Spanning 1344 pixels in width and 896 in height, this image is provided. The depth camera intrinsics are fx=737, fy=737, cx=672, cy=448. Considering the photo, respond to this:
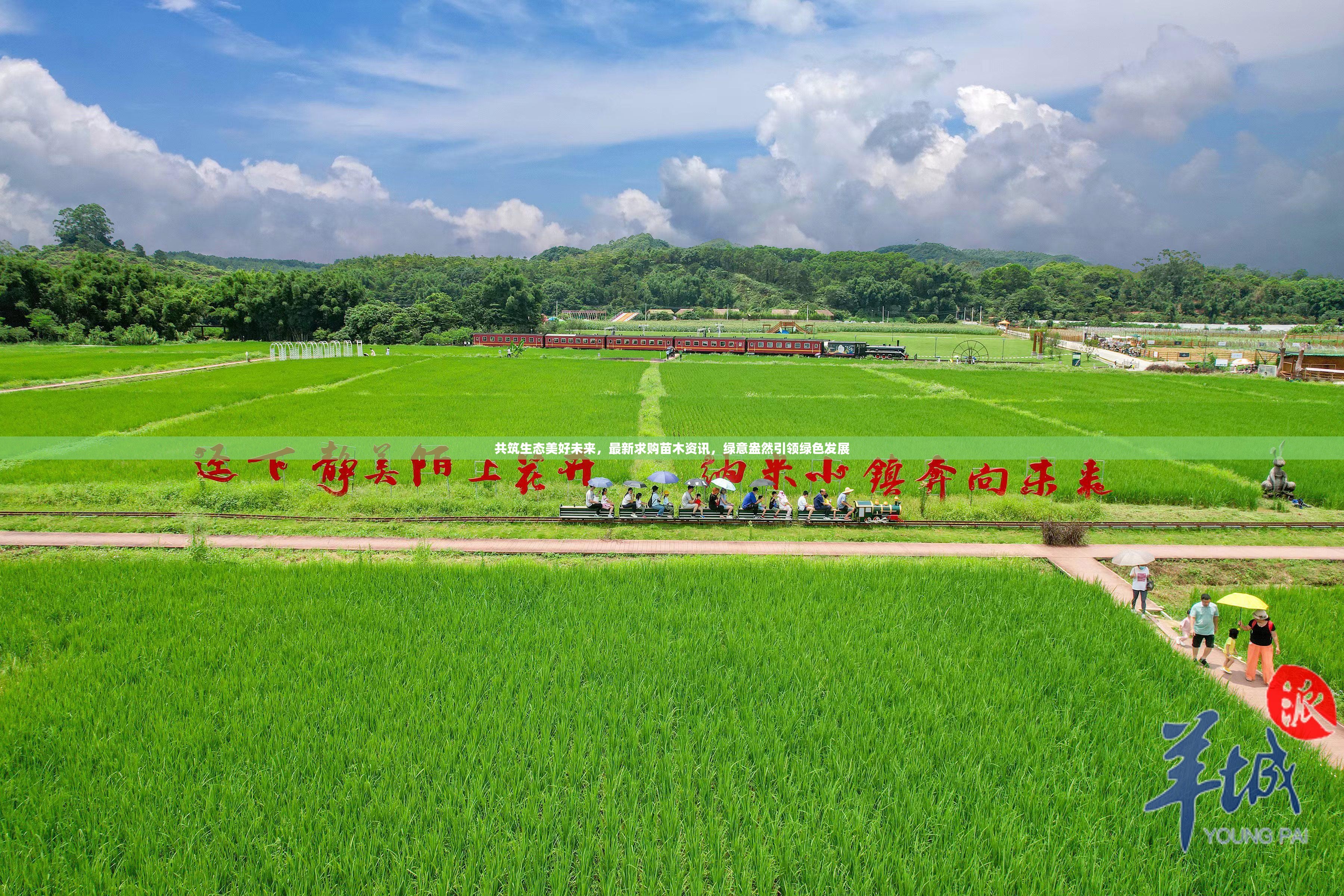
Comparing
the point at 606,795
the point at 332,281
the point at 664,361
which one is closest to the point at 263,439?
the point at 606,795

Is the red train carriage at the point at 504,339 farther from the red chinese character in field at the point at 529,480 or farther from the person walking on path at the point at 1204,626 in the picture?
the person walking on path at the point at 1204,626

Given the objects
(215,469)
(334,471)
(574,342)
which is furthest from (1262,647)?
(574,342)

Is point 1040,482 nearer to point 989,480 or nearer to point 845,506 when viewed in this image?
point 989,480

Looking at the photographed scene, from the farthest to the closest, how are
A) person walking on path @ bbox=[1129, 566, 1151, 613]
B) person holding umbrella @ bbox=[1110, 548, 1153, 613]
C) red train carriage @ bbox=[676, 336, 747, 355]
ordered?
red train carriage @ bbox=[676, 336, 747, 355]
person walking on path @ bbox=[1129, 566, 1151, 613]
person holding umbrella @ bbox=[1110, 548, 1153, 613]

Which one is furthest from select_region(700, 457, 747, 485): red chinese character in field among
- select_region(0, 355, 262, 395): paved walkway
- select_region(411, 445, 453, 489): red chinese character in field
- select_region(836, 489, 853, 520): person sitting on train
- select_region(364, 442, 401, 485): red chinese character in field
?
select_region(0, 355, 262, 395): paved walkway

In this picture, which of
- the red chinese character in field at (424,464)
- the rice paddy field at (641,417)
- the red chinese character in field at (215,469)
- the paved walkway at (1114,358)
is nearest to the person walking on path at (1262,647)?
the rice paddy field at (641,417)

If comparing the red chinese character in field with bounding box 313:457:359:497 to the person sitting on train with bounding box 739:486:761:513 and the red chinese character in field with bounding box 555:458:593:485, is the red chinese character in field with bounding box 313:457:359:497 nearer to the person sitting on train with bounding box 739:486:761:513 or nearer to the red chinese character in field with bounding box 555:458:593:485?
the red chinese character in field with bounding box 555:458:593:485
